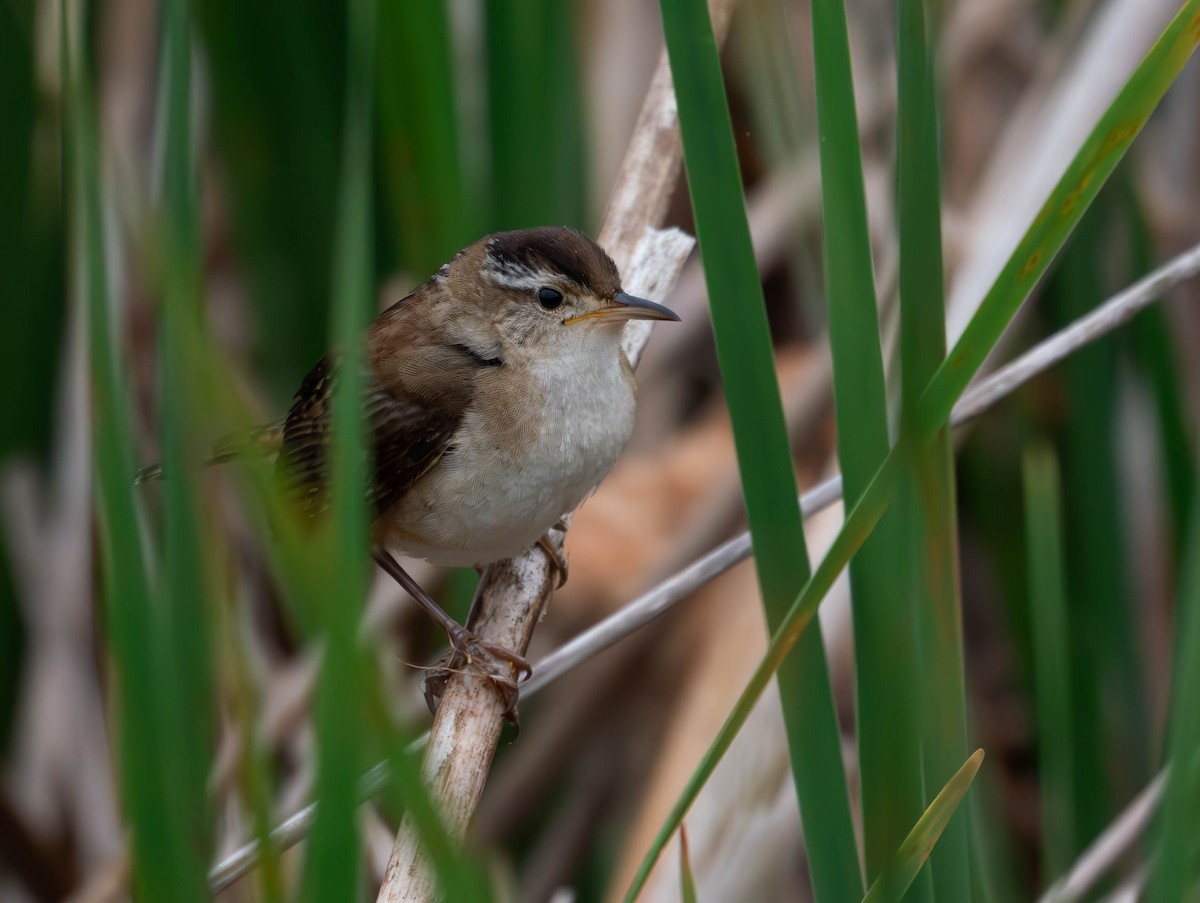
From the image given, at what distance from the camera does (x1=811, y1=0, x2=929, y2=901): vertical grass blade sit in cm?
130

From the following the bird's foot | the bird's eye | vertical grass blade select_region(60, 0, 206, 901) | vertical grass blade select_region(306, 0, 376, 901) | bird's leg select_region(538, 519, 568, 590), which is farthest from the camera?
bird's leg select_region(538, 519, 568, 590)

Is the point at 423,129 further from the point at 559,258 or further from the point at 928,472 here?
the point at 928,472

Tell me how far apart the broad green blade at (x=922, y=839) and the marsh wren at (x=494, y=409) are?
2.89 feet

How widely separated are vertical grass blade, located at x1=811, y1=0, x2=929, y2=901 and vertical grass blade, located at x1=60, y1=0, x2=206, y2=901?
0.66 metres

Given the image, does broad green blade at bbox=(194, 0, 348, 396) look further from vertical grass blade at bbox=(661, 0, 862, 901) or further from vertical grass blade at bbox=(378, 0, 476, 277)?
vertical grass blade at bbox=(661, 0, 862, 901)

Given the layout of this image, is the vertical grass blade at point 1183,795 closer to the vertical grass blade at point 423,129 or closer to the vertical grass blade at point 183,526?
the vertical grass blade at point 183,526

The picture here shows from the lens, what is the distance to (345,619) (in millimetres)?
915

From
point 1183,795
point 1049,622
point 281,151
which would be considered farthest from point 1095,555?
point 281,151

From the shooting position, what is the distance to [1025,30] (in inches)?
119

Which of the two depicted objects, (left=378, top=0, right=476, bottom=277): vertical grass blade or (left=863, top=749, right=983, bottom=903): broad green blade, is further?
(left=378, top=0, right=476, bottom=277): vertical grass blade

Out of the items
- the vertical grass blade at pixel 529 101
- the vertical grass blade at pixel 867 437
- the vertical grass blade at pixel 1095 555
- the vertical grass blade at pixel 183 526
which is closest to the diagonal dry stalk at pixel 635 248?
the vertical grass blade at pixel 529 101

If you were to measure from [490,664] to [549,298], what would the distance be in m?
0.60

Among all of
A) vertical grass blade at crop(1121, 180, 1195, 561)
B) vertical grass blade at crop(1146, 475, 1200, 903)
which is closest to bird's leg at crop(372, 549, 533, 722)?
vertical grass blade at crop(1146, 475, 1200, 903)

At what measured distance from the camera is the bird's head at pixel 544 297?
2059 mm
